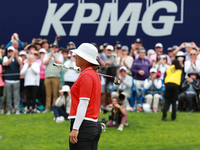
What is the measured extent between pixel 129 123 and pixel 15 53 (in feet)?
14.3

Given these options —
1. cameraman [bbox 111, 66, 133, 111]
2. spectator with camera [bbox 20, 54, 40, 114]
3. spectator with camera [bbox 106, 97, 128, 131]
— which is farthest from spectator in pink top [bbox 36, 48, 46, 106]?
spectator with camera [bbox 106, 97, 128, 131]

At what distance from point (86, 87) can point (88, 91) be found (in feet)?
0.16

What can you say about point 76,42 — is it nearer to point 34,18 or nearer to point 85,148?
point 34,18

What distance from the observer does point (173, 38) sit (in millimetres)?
15258

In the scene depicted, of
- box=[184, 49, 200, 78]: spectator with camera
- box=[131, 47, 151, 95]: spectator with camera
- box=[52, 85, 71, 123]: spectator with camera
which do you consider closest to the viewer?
box=[52, 85, 71, 123]: spectator with camera

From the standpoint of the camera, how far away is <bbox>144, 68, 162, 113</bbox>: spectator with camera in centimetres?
1166

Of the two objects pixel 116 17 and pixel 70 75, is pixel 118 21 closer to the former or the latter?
pixel 116 17

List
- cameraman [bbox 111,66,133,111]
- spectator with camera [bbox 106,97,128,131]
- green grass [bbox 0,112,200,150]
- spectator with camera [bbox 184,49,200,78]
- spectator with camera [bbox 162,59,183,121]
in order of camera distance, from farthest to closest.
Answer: spectator with camera [bbox 184,49,200,78] < cameraman [bbox 111,66,133,111] < spectator with camera [bbox 162,59,183,121] < spectator with camera [bbox 106,97,128,131] < green grass [bbox 0,112,200,150]

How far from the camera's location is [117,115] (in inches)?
369

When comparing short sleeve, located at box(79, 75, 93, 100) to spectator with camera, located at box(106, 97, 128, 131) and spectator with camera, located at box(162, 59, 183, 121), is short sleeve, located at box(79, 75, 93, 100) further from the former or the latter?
spectator with camera, located at box(162, 59, 183, 121)

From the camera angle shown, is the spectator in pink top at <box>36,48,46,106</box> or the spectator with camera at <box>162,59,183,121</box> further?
the spectator in pink top at <box>36,48,46,106</box>

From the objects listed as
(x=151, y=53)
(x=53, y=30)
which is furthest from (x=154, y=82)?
(x=53, y=30)

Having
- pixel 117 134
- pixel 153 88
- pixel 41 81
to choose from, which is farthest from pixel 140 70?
pixel 117 134

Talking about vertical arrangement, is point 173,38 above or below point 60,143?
above
